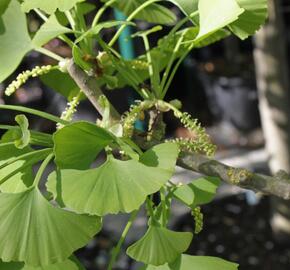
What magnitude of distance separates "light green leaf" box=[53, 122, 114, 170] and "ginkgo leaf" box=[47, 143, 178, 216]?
0.05ft

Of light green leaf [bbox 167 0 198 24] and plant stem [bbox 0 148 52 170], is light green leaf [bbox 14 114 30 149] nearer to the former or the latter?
plant stem [bbox 0 148 52 170]

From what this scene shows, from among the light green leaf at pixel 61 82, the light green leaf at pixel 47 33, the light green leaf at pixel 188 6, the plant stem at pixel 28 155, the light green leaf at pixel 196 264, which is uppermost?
the light green leaf at pixel 47 33

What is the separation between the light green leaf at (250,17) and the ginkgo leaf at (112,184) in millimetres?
166

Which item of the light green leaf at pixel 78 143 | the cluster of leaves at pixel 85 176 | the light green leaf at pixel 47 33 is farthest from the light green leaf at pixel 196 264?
the light green leaf at pixel 47 33

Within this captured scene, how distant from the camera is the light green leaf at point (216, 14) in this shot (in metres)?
0.47

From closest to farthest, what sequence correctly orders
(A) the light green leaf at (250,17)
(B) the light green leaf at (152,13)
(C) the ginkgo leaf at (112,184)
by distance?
(C) the ginkgo leaf at (112,184) → (A) the light green leaf at (250,17) → (B) the light green leaf at (152,13)

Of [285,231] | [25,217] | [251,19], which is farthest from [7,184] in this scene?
[285,231]

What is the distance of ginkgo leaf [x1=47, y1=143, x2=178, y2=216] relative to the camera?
446 millimetres

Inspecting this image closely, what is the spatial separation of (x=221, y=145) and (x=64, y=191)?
2463 mm

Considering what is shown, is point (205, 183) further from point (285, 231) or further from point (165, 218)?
point (285, 231)

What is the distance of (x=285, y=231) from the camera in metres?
1.75

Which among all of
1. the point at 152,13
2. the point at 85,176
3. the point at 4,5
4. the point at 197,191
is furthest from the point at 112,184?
the point at 152,13

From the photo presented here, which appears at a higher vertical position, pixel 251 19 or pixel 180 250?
pixel 251 19

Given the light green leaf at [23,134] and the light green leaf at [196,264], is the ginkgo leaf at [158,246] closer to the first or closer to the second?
the light green leaf at [196,264]
